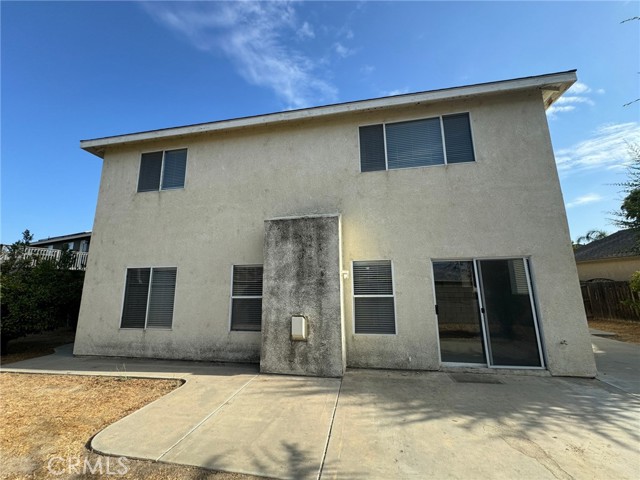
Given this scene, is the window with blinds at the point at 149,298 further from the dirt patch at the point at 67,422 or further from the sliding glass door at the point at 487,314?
the sliding glass door at the point at 487,314

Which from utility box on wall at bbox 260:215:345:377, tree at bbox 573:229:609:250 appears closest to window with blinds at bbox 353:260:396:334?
utility box on wall at bbox 260:215:345:377

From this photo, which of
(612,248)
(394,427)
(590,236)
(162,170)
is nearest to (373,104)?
(162,170)

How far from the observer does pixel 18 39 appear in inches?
297

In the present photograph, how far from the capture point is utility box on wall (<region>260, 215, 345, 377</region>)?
5582mm

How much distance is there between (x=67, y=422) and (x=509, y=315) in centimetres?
795

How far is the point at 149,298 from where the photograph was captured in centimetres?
742

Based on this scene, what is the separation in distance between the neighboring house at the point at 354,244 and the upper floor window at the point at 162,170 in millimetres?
64

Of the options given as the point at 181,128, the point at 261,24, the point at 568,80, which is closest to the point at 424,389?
the point at 568,80

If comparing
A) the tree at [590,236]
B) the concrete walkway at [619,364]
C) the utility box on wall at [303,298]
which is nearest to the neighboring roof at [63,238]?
the utility box on wall at [303,298]

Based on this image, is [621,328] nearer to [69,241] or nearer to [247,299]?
[247,299]

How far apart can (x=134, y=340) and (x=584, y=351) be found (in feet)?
34.6

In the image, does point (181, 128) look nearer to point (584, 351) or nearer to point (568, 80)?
point (568, 80)

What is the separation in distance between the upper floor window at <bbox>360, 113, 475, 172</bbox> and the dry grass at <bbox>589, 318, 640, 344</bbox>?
9.28m

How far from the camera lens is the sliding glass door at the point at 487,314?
5609 mm
